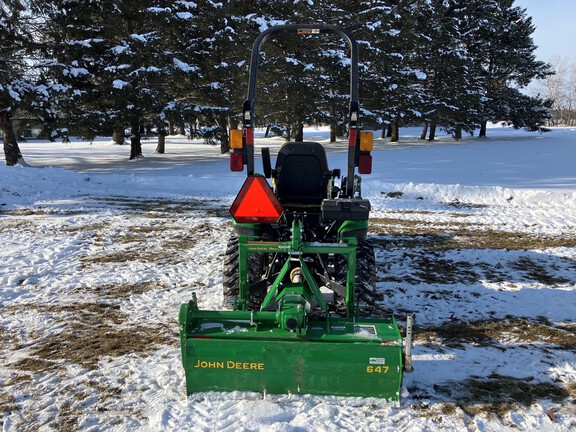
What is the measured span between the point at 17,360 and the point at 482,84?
31.8 metres

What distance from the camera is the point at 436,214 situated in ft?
A: 32.8

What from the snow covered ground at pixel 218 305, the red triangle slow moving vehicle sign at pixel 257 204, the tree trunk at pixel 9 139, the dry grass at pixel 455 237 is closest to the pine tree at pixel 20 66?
the tree trunk at pixel 9 139

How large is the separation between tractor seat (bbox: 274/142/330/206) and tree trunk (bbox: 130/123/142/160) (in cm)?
1590

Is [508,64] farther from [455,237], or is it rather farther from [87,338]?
[87,338]

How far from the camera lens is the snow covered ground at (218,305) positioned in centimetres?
310

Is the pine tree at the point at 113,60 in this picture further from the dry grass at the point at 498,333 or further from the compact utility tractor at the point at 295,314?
the dry grass at the point at 498,333

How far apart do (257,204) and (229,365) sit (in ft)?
4.50

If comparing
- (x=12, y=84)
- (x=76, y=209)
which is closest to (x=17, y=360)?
(x=76, y=209)

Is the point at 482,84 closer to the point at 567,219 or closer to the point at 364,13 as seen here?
the point at 364,13

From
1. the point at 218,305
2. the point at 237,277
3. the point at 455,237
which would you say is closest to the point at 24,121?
the point at 218,305

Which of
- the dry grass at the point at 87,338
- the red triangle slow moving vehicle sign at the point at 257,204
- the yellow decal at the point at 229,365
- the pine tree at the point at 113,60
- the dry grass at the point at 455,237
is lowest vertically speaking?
the dry grass at the point at 87,338

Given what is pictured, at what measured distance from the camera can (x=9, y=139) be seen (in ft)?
57.0

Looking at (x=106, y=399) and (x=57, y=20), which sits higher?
(x=57, y=20)

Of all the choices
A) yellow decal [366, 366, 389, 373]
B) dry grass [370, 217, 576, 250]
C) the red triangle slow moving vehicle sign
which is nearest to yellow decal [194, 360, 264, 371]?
yellow decal [366, 366, 389, 373]
